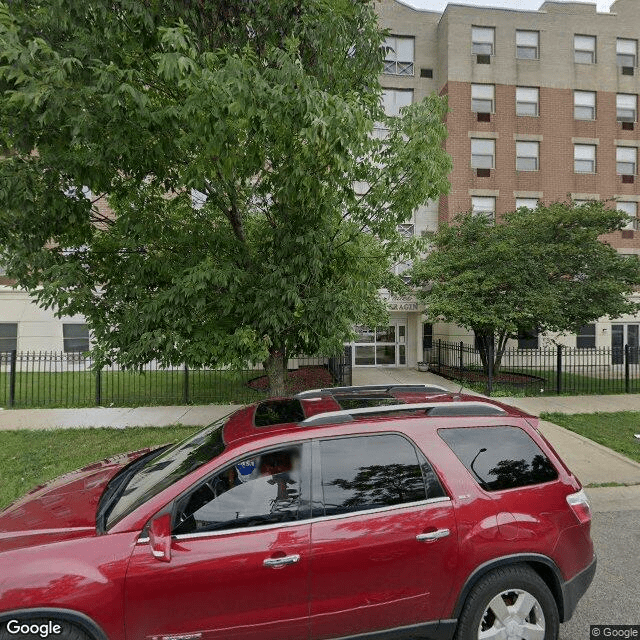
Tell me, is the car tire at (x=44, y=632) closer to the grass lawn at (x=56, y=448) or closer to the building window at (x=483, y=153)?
the grass lawn at (x=56, y=448)

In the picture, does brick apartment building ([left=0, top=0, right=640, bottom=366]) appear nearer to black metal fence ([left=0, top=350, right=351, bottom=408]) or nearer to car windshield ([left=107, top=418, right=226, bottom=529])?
black metal fence ([left=0, top=350, right=351, bottom=408])

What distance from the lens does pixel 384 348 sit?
19.5 metres

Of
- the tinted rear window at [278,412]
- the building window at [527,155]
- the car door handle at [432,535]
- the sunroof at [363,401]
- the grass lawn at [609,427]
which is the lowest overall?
the grass lawn at [609,427]

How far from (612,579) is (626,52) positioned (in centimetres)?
2660

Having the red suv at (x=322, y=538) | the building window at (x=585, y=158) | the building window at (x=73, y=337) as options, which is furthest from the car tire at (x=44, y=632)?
→ the building window at (x=585, y=158)

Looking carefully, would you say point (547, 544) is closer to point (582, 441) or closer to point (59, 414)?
point (582, 441)

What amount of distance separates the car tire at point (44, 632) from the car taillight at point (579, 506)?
299cm

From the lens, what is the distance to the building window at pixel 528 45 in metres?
19.5

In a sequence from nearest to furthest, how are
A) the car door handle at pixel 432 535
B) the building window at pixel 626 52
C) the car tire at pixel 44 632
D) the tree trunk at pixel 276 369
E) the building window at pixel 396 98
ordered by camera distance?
1. the car tire at pixel 44 632
2. the car door handle at pixel 432 535
3. the tree trunk at pixel 276 369
4. the building window at pixel 396 98
5. the building window at pixel 626 52

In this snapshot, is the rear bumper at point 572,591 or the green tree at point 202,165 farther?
the green tree at point 202,165

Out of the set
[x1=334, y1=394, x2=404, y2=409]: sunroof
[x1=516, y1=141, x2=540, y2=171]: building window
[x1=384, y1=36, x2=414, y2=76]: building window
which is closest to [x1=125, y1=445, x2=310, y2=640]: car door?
[x1=334, y1=394, x2=404, y2=409]: sunroof

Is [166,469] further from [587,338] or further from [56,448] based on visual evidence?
[587,338]

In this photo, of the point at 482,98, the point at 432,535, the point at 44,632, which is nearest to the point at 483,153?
the point at 482,98

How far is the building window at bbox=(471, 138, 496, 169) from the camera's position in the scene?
1938 centimetres
